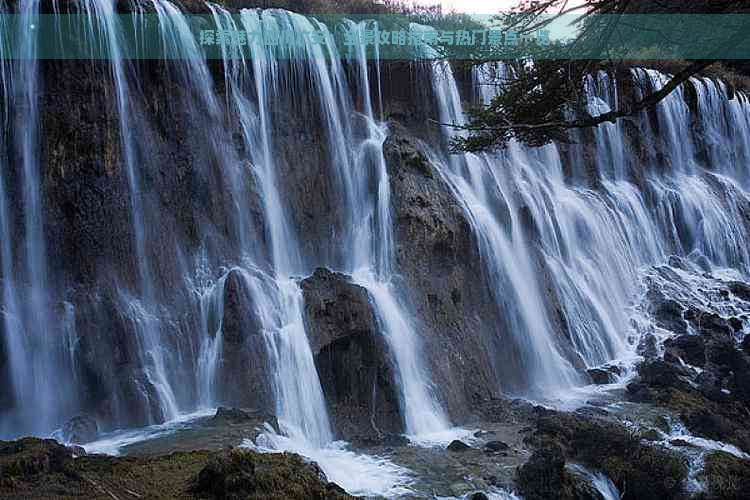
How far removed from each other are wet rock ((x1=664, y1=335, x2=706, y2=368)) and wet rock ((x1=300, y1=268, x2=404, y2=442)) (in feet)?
23.5

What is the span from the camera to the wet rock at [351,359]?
432 inches

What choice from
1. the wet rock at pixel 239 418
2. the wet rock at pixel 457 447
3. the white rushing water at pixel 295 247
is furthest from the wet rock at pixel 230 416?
the wet rock at pixel 457 447

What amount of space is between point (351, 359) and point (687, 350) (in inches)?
329

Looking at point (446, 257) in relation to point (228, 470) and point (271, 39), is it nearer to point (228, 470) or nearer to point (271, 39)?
point (271, 39)

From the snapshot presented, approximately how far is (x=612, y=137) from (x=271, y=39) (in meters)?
12.4

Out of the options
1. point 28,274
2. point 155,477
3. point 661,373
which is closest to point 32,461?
point 155,477

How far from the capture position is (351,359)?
11414 millimetres

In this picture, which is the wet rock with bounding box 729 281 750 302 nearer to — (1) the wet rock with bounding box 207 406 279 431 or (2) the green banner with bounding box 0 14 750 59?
(2) the green banner with bounding box 0 14 750 59

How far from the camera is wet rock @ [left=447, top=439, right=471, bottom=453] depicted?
10.0m

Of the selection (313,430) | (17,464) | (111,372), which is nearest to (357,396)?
(313,430)

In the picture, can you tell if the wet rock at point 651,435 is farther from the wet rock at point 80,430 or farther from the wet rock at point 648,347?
the wet rock at point 80,430

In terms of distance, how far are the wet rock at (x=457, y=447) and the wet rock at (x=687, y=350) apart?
700 centimetres

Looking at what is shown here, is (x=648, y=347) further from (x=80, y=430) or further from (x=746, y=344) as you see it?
(x=80, y=430)

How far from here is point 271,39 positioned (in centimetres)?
1387
